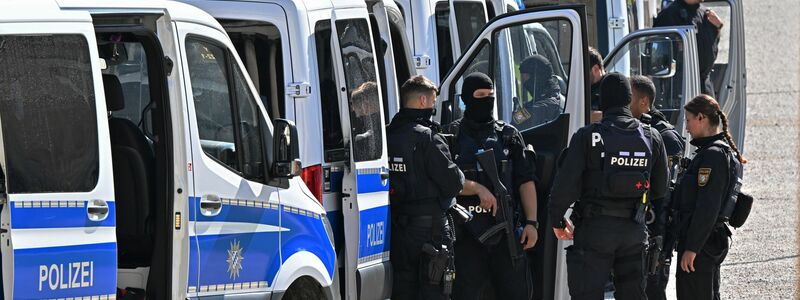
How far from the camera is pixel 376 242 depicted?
7.53 metres


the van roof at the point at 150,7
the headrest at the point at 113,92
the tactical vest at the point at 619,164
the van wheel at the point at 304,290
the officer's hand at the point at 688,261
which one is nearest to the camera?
the van roof at the point at 150,7

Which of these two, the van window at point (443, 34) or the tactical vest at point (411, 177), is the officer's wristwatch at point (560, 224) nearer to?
the tactical vest at point (411, 177)

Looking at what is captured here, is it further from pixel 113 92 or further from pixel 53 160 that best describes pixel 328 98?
pixel 53 160

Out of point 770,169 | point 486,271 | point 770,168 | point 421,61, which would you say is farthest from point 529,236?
point 770,168

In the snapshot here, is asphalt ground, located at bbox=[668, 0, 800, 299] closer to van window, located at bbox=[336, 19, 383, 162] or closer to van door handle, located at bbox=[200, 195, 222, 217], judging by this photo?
van window, located at bbox=[336, 19, 383, 162]

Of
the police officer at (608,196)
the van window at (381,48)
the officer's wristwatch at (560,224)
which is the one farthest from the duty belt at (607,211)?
the van window at (381,48)

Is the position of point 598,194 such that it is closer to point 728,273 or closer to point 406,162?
point 406,162

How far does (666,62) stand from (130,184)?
6.64 metres

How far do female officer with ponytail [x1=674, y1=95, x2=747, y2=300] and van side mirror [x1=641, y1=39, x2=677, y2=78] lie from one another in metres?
3.46

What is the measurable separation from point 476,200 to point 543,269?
648 mm

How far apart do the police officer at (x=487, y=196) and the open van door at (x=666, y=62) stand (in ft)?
12.0

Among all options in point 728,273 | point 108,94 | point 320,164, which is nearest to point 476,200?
point 320,164

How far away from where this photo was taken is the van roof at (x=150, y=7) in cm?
552

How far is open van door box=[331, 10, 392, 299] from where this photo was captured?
285 inches
